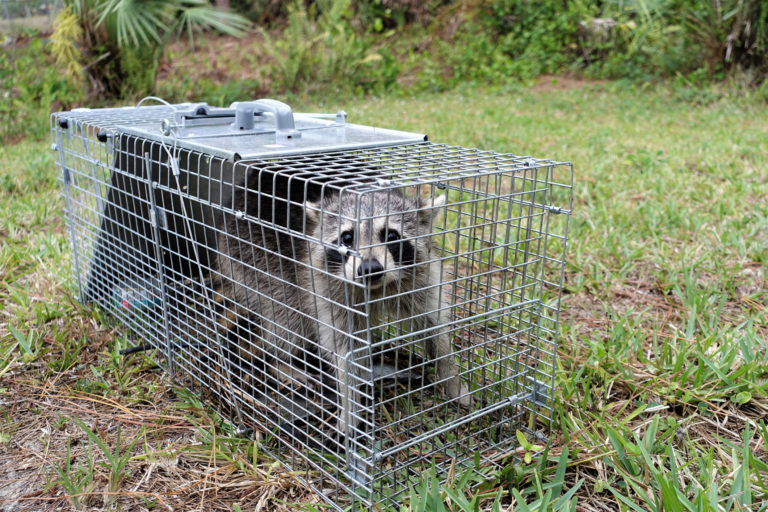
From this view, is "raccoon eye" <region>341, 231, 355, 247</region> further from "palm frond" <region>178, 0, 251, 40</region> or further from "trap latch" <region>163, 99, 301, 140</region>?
"palm frond" <region>178, 0, 251, 40</region>

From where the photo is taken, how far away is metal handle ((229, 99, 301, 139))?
232cm

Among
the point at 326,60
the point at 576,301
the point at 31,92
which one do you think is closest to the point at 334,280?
the point at 576,301

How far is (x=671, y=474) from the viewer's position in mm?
1851

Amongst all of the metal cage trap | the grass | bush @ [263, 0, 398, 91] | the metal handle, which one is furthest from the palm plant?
the metal handle

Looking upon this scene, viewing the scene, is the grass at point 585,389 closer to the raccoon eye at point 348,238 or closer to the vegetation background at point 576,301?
the vegetation background at point 576,301

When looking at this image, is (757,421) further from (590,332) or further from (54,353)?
(54,353)

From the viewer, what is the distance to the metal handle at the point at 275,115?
2.32m

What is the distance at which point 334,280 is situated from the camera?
8.18ft

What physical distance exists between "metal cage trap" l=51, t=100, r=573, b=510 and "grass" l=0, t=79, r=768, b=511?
140 mm

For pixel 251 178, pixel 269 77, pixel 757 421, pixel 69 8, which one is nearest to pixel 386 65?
pixel 269 77

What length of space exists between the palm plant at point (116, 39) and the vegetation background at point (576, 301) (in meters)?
0.03

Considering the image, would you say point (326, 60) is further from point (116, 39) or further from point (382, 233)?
point (382, 233)

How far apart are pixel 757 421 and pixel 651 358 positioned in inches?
18.8

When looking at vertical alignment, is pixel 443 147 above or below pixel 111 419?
above
